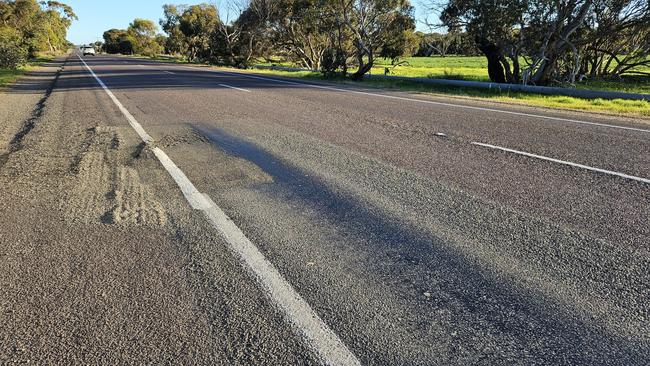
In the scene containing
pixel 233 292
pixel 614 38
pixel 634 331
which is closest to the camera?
Answer: pixel 634 331

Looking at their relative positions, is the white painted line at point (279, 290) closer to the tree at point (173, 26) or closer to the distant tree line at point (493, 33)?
the distant tree line at point (493, 33)

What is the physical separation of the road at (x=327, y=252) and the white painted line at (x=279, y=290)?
0.04 feet

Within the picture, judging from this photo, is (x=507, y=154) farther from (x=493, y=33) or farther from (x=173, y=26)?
(x=173, y=26)

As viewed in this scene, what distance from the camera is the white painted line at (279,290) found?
229 cm

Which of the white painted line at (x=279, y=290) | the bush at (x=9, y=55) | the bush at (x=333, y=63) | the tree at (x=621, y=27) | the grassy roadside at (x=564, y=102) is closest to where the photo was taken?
the white painted line at (x=279, y=290)

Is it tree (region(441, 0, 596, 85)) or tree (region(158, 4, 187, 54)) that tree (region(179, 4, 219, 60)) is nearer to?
tree (region(158, 4, 187, 54))

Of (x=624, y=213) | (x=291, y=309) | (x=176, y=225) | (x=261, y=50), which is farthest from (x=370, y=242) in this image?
(x=261, y=50)

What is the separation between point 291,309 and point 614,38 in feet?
83.3

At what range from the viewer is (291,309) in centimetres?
263

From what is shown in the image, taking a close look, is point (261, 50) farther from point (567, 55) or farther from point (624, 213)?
point (624, 213)

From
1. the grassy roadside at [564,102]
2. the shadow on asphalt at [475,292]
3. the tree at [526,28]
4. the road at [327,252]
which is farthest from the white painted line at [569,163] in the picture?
the tree at [526,28]

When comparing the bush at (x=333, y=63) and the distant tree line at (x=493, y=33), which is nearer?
the distant tree line at (x=493, y=33)

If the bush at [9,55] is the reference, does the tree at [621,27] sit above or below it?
above

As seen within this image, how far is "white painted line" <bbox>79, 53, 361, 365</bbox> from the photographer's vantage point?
7.50ft
